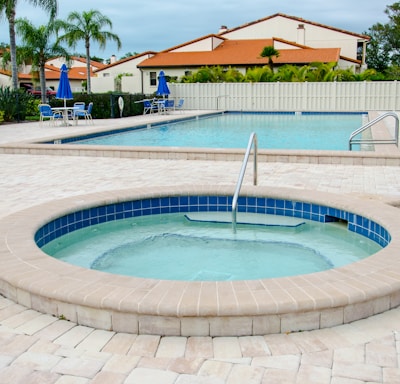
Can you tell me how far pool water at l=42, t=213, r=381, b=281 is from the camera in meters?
4.72

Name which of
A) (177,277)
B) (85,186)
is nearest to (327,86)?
(85,186)

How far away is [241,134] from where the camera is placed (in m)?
16.9

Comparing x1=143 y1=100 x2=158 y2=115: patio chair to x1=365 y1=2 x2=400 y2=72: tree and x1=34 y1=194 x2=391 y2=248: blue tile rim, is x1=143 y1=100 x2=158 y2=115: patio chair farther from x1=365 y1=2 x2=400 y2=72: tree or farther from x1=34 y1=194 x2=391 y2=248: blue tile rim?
x1=365 y1=2 x2=400 y2=72: tree

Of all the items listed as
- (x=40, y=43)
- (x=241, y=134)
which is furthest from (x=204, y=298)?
(x=40, y=43)

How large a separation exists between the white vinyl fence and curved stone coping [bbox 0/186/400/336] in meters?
24.3

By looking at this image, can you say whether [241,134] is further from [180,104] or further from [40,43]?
[40,43]

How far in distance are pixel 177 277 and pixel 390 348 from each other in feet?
7.24

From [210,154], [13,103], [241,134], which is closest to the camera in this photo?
[210,154]

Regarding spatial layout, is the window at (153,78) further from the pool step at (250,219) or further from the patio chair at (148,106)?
the pool step at (250,219)

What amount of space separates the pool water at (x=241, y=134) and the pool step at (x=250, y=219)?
7450mm

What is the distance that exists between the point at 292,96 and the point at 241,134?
38.0ft

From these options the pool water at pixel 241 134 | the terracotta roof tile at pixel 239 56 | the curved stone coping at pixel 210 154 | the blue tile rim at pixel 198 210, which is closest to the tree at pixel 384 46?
the terracotta roof tile at pixel 239 56

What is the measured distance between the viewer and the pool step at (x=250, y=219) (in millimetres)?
5906

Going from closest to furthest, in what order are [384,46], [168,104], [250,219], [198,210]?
[250,219] → [198,210] → [168,104] → [384,46]
